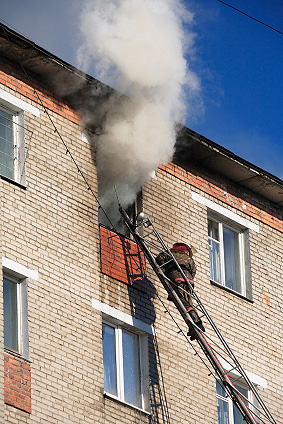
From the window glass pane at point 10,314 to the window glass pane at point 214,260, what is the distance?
4715mm

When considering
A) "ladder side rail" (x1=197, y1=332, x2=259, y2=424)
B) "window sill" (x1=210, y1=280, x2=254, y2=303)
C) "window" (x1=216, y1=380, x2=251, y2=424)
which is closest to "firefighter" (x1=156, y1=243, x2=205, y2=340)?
"ladder side rail" (x1=197, y1=332, x2=259, y2=424)

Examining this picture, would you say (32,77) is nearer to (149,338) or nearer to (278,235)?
(149,338)

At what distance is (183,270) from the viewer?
18.3 meters

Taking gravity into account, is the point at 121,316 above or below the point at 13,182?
below

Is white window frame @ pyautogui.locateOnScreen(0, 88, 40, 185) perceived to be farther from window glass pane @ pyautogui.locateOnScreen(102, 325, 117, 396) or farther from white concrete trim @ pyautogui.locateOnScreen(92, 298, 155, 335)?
window glass pane @ pyautogui.locateOnScreen(102, 325, 117, 396)

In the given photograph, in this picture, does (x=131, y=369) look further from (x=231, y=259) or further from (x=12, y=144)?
(x=12, y=144)

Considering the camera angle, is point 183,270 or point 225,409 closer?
point 183,270

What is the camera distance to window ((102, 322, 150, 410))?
1750cm

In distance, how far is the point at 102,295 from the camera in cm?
1769

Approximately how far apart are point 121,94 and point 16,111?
206 cm

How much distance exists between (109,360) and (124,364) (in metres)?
0.32

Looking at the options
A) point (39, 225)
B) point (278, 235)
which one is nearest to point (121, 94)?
point (39, 225)

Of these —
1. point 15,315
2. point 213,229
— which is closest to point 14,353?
point 15,315

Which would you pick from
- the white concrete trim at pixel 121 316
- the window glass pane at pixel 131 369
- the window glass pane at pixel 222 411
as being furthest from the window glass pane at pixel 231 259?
the window glass pane at pixel 131 369
